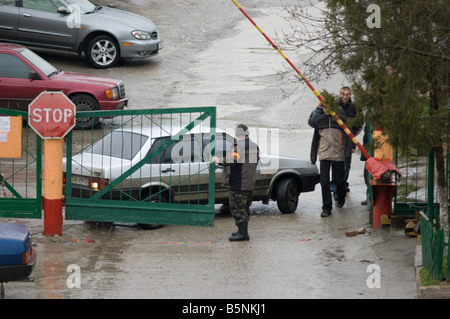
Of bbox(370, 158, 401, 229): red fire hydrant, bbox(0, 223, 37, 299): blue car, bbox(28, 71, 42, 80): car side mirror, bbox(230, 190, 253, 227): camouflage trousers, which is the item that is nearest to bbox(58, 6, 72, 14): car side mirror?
bbox(28, 71, 42, 80): car side mirror

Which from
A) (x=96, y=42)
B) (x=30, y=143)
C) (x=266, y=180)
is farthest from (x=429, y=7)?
(x=96, y=42)

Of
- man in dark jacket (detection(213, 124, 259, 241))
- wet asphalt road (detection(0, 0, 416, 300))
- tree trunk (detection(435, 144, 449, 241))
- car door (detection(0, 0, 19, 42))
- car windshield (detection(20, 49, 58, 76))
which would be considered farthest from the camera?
car door (detection(0, 0, 19, 42))

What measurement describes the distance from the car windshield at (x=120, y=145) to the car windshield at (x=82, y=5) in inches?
349

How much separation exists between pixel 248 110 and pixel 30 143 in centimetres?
509

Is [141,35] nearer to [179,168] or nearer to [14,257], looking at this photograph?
[179,168]

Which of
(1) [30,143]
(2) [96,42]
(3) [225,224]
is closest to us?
(3) [225,224]

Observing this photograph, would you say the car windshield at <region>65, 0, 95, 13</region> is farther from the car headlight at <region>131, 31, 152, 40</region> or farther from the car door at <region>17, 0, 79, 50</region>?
the car headlight at <region>131, 31, 152, 40</region>

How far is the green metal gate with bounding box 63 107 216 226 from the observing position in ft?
38.1

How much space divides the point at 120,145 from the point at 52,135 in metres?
1.23

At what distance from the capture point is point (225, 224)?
12.7 meters

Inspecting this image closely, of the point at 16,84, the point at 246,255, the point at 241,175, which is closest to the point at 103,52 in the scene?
the point at 16,84

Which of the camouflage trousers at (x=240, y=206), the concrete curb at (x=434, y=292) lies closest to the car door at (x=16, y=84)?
the camouflage trousers at (x=240, y=206)

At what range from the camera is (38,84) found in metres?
16.7

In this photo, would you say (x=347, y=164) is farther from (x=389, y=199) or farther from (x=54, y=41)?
(x=54, y=41)
